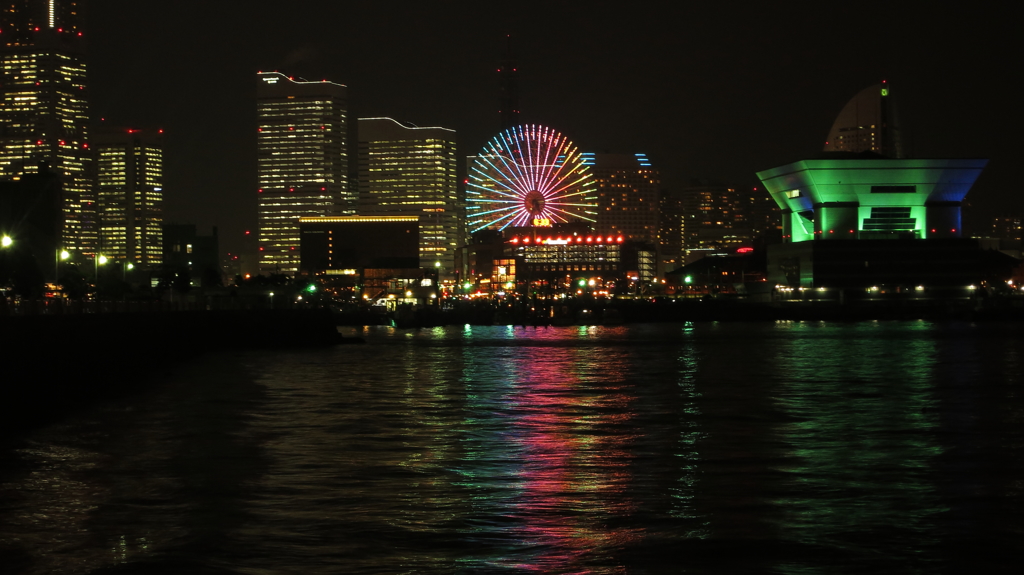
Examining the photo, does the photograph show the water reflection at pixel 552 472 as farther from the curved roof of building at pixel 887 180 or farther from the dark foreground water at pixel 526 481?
the curved roof of building at pixel 887 180

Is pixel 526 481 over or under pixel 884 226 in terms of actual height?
under

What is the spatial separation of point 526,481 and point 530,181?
472ft

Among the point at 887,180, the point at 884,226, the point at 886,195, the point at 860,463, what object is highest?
the point at 887,180

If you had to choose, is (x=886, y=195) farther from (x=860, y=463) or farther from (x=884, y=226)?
(x=860, y=463)

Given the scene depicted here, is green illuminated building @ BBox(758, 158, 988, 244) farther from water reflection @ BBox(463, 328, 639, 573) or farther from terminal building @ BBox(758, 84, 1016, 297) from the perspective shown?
water reflection @ BBox(463, 328, 639, 573)

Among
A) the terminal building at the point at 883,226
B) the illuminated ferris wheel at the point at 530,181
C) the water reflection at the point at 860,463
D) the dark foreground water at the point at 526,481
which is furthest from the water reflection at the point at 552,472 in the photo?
the terminal building at the point at 883,226

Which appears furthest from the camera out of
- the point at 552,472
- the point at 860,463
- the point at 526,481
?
the point at 860,463

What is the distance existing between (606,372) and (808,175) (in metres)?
133

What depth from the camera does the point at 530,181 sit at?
162 m

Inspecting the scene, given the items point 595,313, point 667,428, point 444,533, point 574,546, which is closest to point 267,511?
point 444,533

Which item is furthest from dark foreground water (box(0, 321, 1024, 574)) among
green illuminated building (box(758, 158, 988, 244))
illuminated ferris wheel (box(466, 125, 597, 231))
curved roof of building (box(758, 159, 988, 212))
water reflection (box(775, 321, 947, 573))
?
green illuminated building (box(758, 158, 988, 244))

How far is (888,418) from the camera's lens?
94.8ft

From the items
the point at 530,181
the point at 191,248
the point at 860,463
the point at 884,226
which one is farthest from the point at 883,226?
the point at 860,463

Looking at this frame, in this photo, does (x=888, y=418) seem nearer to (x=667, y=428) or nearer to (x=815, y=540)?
(x=667, y=428)
